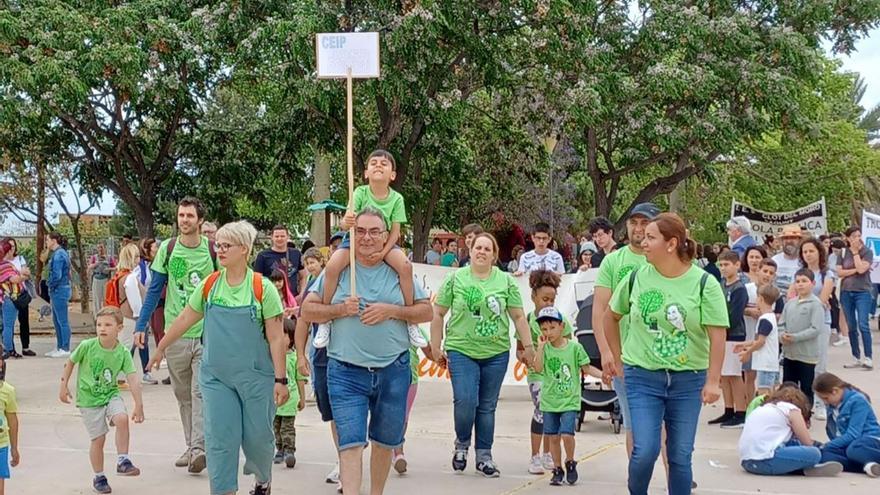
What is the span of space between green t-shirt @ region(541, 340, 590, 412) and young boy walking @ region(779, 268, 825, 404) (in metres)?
2.94

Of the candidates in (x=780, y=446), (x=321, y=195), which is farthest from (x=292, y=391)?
(x=321, y=195)

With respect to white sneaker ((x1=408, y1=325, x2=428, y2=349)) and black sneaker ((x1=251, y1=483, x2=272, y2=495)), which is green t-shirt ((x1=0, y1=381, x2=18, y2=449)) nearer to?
black sneaker ((x1=251, y1=483, x2=272, y2=495))

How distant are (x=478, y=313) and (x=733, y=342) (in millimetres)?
3097

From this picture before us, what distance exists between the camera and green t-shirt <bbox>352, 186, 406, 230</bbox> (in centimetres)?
655

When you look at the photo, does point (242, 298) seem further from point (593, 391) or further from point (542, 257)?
point (542, 257)

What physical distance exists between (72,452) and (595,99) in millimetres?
10917

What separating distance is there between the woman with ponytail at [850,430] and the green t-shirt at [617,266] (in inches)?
98.8

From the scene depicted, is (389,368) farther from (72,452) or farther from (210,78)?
(210,78)

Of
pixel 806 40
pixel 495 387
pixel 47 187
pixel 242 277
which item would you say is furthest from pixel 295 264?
pixel 47 187

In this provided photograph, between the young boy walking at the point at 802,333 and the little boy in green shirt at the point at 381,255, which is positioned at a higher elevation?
the little boy in green shirt at the point at 381,255

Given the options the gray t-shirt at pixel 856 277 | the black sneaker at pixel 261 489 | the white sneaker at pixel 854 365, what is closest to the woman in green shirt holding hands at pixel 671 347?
the black sneaker at pixel 261 489

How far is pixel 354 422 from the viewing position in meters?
5.58

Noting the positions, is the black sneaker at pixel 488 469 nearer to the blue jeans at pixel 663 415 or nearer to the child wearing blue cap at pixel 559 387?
the child wearing blue cap at pixel 559 387

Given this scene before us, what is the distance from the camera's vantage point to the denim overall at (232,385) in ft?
18.8
